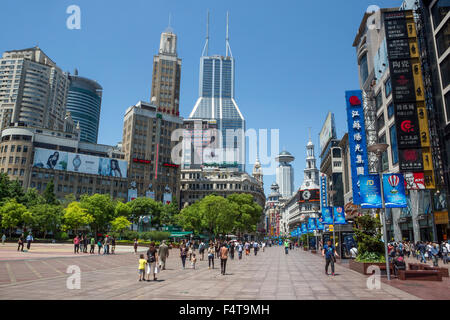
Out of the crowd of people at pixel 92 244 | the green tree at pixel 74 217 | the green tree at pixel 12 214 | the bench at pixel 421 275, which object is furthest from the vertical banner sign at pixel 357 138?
the green tree at pixel 12 214

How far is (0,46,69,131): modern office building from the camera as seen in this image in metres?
160

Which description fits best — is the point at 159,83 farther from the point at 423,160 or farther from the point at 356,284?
the point at 356,284

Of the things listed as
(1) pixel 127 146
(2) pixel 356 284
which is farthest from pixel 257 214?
(2) pixel 356 284

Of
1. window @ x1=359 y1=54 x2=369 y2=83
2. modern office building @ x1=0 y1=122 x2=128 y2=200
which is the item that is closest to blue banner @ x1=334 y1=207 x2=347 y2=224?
window @ x1=359 y1=54 x2=369 y2=83

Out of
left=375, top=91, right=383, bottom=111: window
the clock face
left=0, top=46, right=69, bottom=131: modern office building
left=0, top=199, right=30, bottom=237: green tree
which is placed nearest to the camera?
left=375, top=91, right=383, bottom=111: window

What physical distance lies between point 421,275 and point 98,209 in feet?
205

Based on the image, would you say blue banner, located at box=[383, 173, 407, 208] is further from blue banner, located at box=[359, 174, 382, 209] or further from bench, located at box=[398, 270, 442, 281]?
bench, located at box=[398, 270, 442, 281]

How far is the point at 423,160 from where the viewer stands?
116 ft

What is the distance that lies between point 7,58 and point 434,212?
197606 mm

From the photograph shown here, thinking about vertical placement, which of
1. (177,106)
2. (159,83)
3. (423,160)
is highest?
(159,83)

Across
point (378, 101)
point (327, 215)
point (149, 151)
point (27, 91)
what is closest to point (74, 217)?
point (327, 215)

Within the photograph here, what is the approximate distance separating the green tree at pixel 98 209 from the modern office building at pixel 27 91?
115235 mm

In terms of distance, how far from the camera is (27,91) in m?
163

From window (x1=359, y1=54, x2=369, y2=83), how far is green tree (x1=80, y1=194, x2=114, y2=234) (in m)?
57.3
